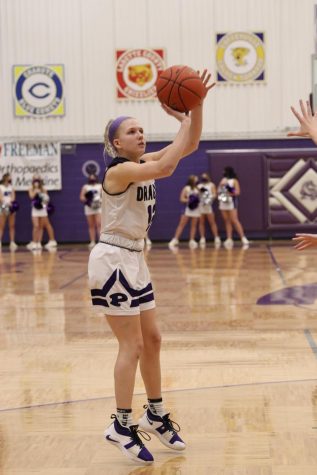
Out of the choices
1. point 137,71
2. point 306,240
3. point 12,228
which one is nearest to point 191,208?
point 137,71

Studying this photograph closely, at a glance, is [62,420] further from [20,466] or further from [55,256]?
[55,256]

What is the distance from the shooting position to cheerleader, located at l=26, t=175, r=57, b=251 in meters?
20.3

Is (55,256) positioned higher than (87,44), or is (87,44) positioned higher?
(87,44)

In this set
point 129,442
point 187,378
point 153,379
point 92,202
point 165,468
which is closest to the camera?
point 165,468

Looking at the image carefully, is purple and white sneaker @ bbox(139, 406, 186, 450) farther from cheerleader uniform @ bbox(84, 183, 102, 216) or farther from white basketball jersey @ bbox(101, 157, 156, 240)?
cheerleader uniform @ bbox(84, 183, 102, 216)

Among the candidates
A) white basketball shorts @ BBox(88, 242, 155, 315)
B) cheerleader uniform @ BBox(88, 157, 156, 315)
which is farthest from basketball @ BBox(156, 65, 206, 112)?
white basketball shorts @ BBox(88, 242, 155, 315)

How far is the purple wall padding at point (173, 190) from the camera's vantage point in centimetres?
2102

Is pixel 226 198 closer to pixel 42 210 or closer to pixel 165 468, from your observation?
pixel 42 210

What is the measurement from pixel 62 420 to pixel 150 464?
893 millimetres

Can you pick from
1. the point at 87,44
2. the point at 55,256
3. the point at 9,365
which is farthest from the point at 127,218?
the point at 87,44

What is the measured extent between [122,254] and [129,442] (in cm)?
96

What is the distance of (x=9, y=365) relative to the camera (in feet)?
22.1

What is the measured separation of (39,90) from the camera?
21.4 meters

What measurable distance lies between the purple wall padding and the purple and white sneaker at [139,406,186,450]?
16411mm
